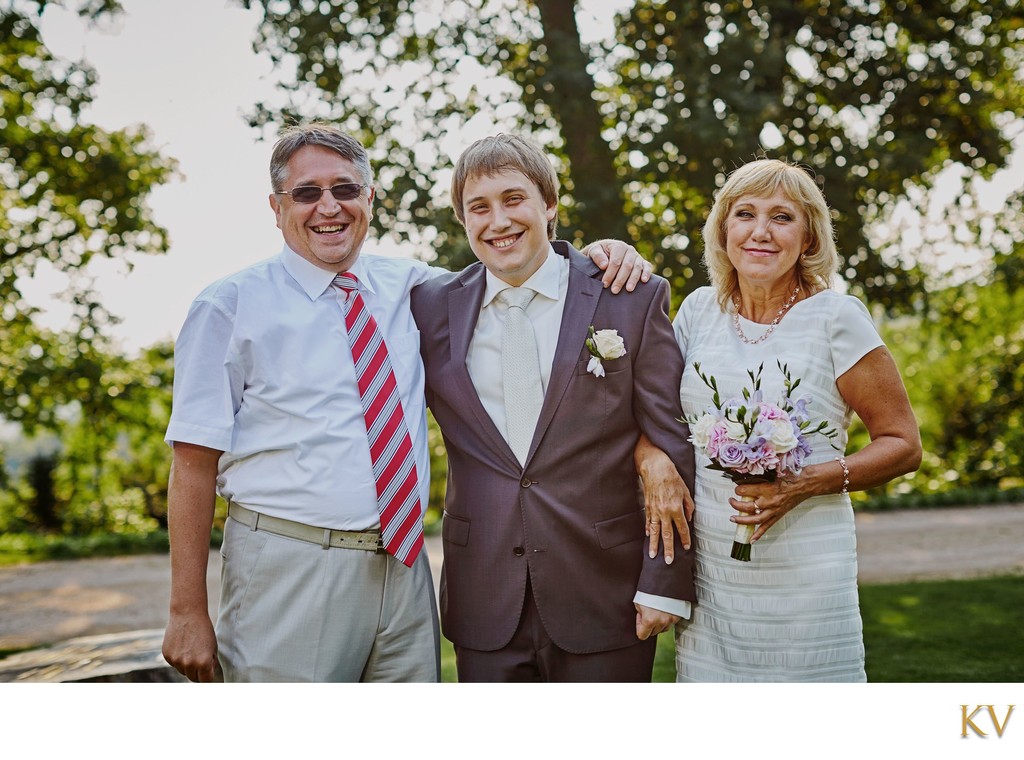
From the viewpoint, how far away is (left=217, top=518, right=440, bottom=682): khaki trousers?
2.79 meters

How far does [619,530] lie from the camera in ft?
9.43

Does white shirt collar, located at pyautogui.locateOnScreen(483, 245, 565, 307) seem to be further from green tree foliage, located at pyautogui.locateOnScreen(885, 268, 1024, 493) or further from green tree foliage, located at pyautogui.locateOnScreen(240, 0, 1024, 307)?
green tree foliage, located at pyautogui.locateOnScreen(885, 268, 1024, 493)

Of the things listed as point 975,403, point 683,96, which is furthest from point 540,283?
point 975,403

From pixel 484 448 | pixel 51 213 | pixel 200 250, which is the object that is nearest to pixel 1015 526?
pixel 200 250

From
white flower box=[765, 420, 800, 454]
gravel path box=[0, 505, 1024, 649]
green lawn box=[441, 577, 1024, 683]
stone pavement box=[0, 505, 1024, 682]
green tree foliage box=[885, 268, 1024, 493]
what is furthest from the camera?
green tree foliage box=[885, 268, 1024, 493]

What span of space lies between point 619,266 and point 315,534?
1.23 metres

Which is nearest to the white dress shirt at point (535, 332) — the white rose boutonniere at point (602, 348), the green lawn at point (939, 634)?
the white rose boutonniere at point (602, 348)

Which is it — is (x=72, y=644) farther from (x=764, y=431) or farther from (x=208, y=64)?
(x=764, y=431)

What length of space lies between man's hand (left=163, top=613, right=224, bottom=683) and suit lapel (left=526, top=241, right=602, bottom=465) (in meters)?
1.06

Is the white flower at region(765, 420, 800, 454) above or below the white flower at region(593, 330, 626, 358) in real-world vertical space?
below

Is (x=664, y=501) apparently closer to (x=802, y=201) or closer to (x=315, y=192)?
(x=802, y=201)

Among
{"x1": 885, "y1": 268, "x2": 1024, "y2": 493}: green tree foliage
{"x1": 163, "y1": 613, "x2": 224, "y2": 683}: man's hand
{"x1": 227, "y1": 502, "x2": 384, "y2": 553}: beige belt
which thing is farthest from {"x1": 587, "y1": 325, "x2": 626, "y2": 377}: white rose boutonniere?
{"x1": 885, "y1": 268, "x2": 1024, "y2": 493}: green tree foliage
